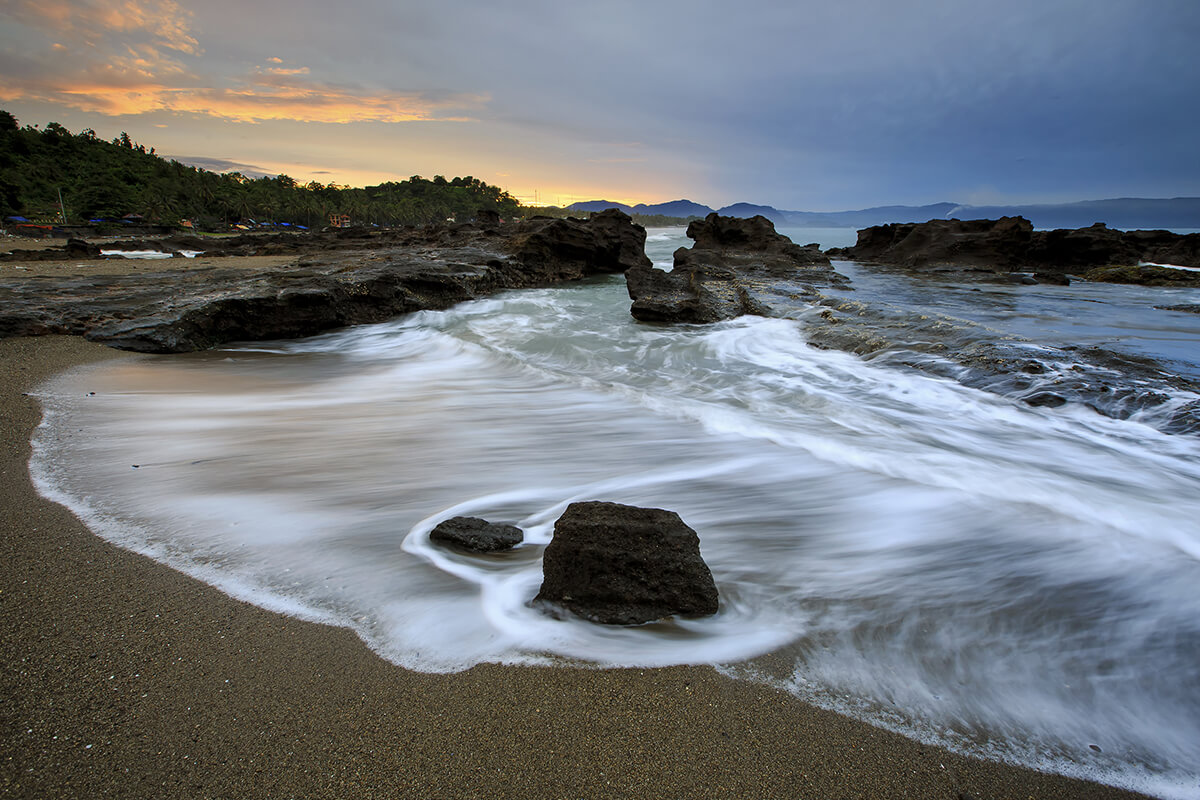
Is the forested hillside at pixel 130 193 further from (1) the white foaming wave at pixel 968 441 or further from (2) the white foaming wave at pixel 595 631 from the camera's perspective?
(2) the white foaming wave at pixel 595 631

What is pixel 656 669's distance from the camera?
Answer: 1.91 metres

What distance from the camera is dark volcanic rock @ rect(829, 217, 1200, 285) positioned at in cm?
2356

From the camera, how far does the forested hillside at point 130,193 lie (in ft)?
159

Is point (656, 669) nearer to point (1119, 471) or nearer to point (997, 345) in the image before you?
point (1119, 471)

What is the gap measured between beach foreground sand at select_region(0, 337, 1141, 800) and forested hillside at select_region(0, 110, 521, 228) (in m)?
52.6

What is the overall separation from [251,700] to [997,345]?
8.52 meters

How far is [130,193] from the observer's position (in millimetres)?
52875

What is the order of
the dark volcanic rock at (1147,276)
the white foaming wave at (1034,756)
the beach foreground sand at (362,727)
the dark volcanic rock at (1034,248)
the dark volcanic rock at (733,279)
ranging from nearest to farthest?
the beach foreground sand at (362,727) → the white foaming wave at (1034,756) → the dark volcanic rock at (733,279) → the dark volcanic rock at (1147,276) → the dark volcanic rock at (1034,248)

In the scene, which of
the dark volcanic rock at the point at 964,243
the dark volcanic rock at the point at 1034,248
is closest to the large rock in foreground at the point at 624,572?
the dark volcanic rock at the point at 1034,248

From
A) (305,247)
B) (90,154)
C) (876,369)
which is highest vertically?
(90,154)

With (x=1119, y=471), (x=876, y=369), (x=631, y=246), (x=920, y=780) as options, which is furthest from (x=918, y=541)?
(x=631, y=246)

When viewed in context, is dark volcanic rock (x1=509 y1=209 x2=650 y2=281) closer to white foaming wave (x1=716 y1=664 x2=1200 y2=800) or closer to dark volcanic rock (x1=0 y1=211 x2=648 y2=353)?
dark volcanic rock (x1=0 y1=211 x2=648 y2=353)

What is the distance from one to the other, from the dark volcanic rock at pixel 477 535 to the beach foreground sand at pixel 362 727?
28.7 inches

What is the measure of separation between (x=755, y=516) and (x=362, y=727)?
246 cm
